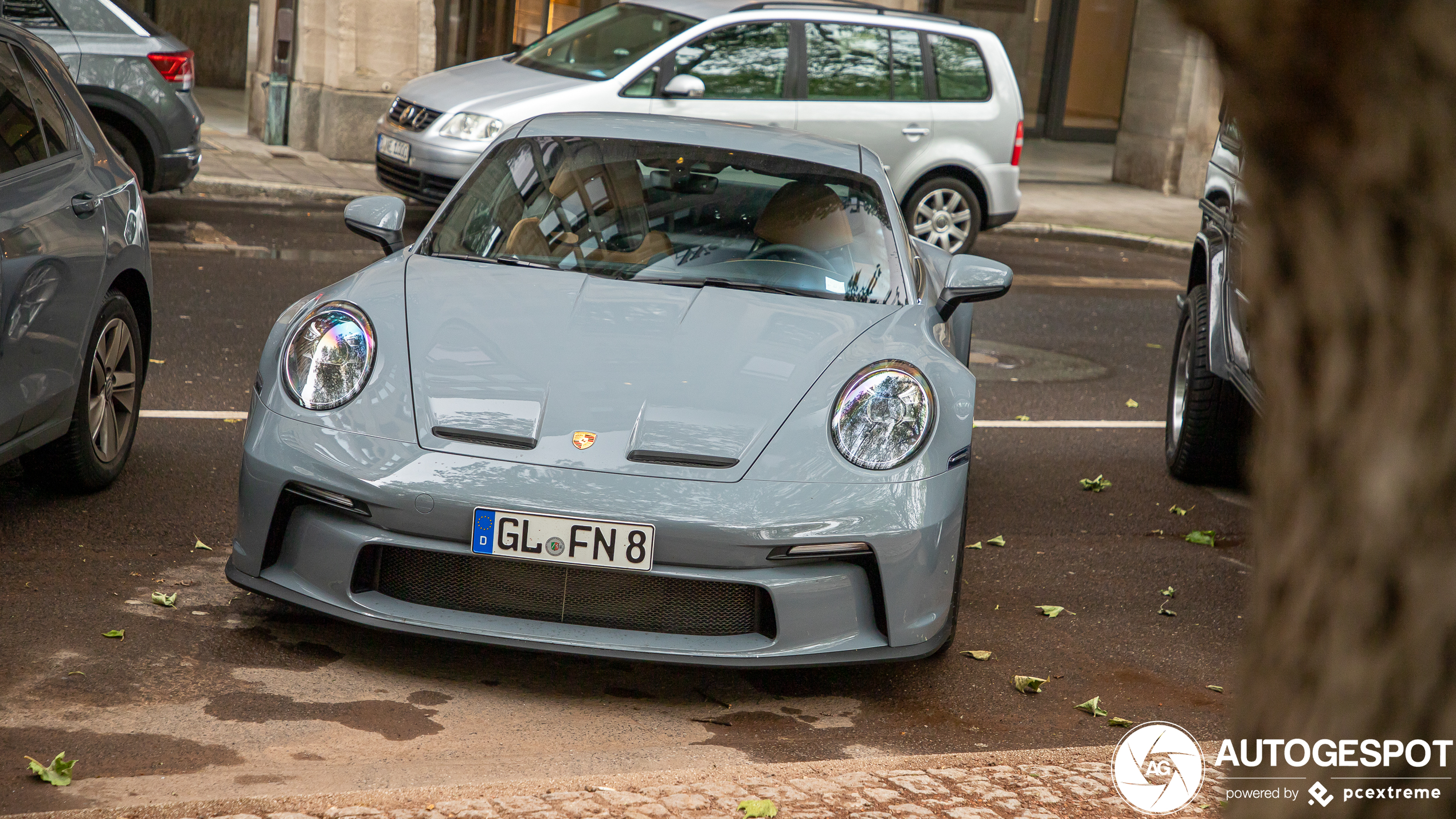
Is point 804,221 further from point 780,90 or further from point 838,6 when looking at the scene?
point 838,6

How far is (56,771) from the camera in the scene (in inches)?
122

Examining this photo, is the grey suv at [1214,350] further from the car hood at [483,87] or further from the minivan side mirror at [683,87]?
the car hood at [483,87]

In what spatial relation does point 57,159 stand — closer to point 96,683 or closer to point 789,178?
point 96,683

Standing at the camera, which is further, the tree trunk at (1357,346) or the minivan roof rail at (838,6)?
the minivan roof rail at (838,6)

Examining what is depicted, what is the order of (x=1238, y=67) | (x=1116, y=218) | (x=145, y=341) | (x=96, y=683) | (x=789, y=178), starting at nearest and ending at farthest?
1. (x=1238, y=67)
2. (x=96, y=683)
3. (x=789, y=178)
4. (x=145, y=341)
5. (x=1116, y=218)

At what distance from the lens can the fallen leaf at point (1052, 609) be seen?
4.80 m

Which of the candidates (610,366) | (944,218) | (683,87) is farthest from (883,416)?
(944,218)

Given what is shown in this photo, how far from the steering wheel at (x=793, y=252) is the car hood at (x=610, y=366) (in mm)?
291

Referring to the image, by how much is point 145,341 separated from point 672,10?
745 centimetres

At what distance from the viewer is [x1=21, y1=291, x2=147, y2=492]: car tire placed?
4.84 meters

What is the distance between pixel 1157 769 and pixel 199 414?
171 inches

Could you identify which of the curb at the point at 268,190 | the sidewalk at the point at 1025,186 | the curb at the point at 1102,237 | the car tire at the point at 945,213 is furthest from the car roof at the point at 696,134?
the curb at the point at 1102,237

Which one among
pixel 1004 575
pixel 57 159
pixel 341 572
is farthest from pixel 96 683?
pixel 1004 575

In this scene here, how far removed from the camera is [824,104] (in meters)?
11.9
